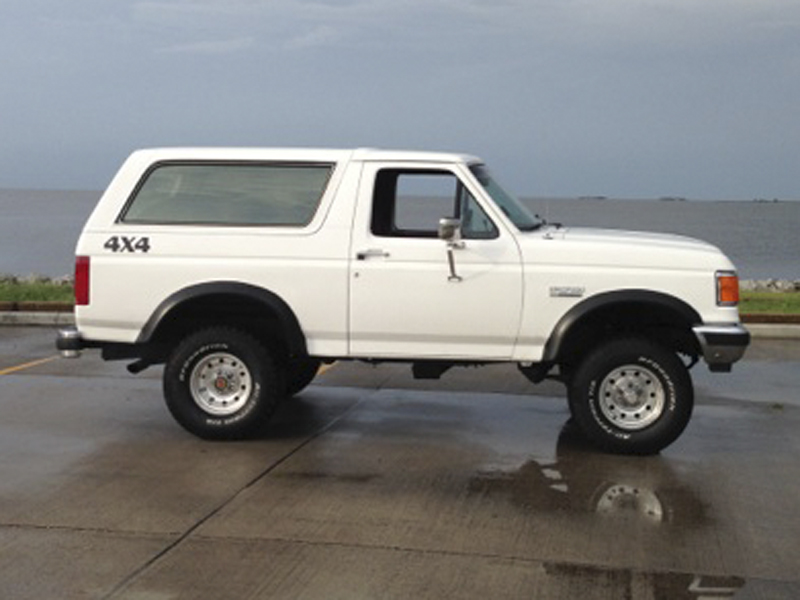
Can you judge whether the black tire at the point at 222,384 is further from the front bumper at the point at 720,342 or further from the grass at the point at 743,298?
the grass at the point at 743,298

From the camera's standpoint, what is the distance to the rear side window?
843 centimetres

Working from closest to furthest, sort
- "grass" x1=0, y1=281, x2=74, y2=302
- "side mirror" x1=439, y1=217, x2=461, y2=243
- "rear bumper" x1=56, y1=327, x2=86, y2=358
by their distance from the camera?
"side mirror" x1=439, y1=217, x2=461, y2=243 → "rear bumper" x1=56, y1=327, x2=86, y2=358 → "grass" x1=0, y1=281, x2=74, y2=302

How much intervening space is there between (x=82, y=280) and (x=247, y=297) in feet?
4.14

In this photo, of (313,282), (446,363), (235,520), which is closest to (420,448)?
(446,363)

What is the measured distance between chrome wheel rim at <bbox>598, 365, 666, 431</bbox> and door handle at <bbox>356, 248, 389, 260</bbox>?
5.96ft

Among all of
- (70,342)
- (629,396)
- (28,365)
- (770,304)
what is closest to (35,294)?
(28,365)

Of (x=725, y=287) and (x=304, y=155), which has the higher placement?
(x=304, y=155)

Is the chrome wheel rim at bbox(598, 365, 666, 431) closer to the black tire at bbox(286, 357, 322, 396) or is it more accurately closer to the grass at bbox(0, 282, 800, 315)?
the black tire at bbox(286, 357, 322, 396)

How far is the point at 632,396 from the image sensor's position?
8172 mm

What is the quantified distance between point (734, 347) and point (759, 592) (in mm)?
2835

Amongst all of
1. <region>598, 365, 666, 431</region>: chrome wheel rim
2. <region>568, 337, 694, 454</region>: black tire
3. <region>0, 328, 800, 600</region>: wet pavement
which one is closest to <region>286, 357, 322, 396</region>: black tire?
<region>0, 328, 800, 600</region>: wet pavement

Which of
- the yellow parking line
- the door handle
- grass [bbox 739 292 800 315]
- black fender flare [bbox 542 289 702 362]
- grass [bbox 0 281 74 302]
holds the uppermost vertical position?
the door handle

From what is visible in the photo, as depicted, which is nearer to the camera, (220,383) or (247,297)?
(247,297)

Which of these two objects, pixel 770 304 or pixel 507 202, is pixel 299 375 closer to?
pixel 507 202
